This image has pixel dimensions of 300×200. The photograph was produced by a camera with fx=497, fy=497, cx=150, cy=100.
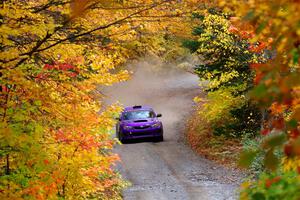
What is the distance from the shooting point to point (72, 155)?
8469 mm

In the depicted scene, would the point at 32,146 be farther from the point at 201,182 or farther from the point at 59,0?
the point at 201,182

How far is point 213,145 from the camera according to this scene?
21.1 meters

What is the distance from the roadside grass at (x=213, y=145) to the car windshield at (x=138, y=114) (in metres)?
2.31

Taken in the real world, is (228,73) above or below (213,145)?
above

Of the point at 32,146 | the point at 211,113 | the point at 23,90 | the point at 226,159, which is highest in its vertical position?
the point at 23,90

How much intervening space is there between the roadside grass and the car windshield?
2.31 meters

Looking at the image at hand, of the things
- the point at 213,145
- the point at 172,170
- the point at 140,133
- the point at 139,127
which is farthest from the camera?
the point at 140,133

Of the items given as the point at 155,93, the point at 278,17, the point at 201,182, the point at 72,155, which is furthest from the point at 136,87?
the point at 278,17

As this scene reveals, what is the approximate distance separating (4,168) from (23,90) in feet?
4.46

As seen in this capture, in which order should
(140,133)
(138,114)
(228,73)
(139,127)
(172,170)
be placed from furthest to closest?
(138,114)
(140,133)
(139,127)
(228,73)
(172,170)

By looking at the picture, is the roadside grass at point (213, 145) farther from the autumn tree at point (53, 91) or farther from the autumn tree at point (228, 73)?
the autumn tree at point (53, 91)

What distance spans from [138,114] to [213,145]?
398cm

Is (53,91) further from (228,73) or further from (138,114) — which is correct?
(138,114)

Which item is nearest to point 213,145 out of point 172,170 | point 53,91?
point 172,170
